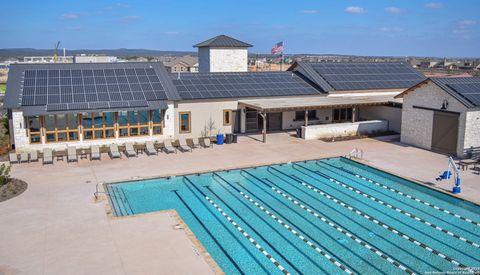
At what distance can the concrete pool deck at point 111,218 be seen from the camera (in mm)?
11336

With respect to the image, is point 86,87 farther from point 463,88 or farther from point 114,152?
point 463,88

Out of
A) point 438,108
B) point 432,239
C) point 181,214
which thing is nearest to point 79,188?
point 181,214

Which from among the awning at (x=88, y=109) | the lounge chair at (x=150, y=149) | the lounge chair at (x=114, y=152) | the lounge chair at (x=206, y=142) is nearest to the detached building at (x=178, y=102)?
the awning at (x=88, y=109)

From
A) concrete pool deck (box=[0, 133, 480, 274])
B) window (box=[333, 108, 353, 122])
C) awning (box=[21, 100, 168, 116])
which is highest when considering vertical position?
awning (box=[21, 100, 168, 116])

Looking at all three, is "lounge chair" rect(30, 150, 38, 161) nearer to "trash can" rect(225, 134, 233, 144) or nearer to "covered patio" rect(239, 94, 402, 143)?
"trash can" rect(225, 134, 233, 144)

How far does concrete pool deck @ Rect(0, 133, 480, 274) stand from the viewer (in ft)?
37.2

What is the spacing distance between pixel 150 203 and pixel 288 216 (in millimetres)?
5536

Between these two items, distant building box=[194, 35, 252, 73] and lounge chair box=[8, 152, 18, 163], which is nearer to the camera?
lounge chair box=[8, 152, 18, 163]

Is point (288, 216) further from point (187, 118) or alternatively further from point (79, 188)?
point (187, 118)

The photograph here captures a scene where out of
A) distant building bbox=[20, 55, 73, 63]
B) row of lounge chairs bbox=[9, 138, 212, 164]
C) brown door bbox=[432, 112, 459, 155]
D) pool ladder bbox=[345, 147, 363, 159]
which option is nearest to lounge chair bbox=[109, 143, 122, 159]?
row of lounge chairs bbox=[9, 138, 212, 164]

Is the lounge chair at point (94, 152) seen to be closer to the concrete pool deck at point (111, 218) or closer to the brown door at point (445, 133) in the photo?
the concrete pool deck at point (111, 218)

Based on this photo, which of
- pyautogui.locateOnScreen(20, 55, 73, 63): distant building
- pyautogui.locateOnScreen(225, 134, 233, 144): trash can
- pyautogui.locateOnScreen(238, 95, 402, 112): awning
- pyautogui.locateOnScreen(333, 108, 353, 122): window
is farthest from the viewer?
pyautogui.locateOnScreen(20, 55, 73, 63): distant building

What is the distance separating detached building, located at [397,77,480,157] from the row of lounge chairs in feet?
41.9

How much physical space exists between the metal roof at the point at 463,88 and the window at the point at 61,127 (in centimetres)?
2098
